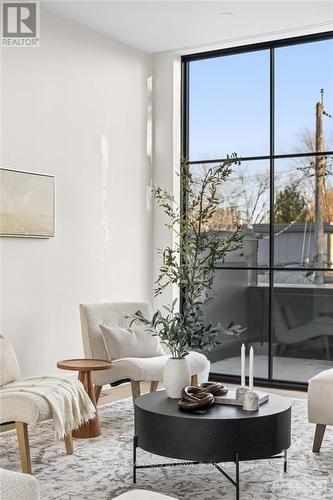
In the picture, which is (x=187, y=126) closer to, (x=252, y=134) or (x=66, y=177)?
(x=252, y=134)

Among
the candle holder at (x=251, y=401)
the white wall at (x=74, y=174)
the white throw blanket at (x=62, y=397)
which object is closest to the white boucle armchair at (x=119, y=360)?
the white wall at (x=74, y=174)

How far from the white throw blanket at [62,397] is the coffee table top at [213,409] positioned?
46cm

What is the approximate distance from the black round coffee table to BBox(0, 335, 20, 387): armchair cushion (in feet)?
3.57

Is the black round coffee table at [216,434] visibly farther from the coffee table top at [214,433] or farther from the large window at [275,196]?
the large window at [275,196]

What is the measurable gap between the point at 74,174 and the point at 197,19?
1.71 meters

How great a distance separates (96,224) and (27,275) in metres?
1.01

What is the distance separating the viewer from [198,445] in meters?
→ 3.37

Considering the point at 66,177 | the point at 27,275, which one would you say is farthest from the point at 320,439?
the point at 66,177

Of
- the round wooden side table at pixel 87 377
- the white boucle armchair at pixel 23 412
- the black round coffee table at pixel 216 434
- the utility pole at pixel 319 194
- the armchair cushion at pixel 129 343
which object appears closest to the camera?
the black round coffee table at pixel 216 434

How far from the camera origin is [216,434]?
336cm

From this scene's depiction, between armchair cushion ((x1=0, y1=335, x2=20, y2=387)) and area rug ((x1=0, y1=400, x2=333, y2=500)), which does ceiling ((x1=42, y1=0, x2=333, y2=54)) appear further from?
area rug ((x1=0, y1=400, x2=333, y2=500))

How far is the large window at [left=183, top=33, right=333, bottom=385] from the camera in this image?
618 centimetres

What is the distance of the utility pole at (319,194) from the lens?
6176 mm

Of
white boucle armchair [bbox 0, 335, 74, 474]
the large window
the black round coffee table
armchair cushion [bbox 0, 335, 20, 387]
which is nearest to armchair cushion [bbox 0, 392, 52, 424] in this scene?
white boucle armchair [bbox 0, 335, 74, 474]
